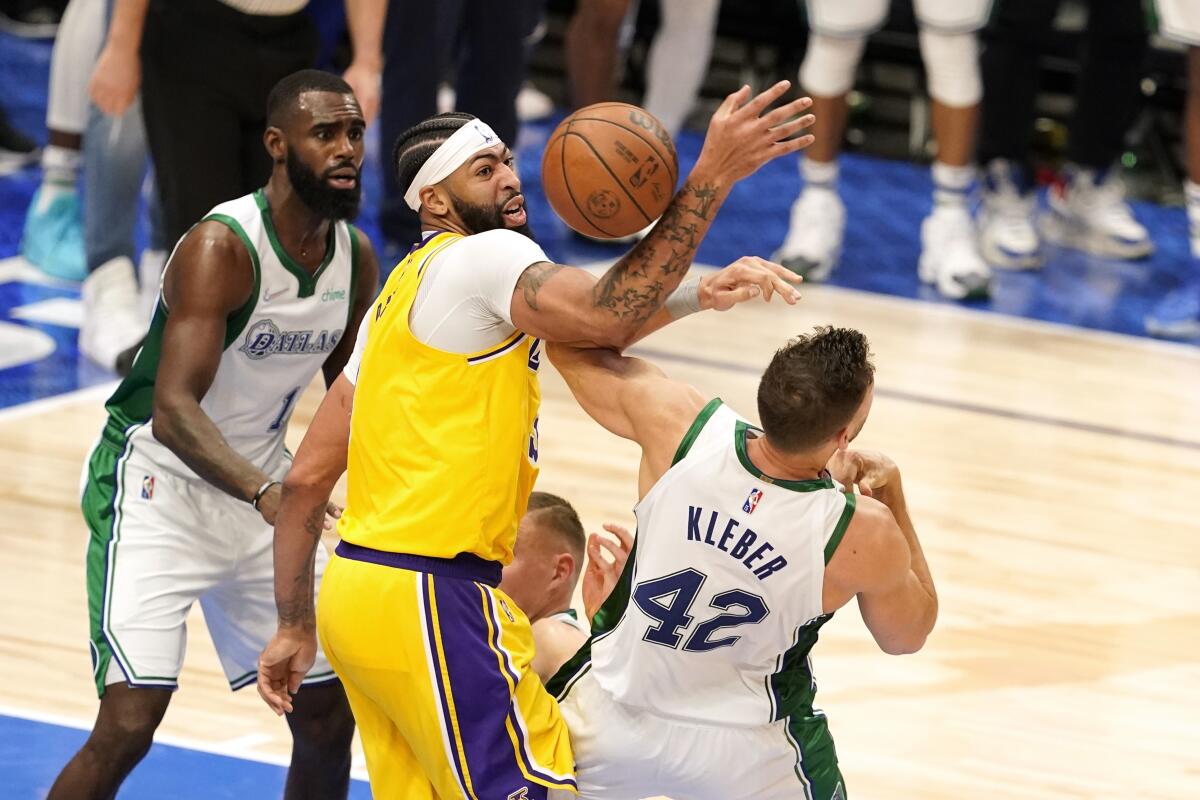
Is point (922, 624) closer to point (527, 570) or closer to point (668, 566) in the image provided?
point (668, 566)

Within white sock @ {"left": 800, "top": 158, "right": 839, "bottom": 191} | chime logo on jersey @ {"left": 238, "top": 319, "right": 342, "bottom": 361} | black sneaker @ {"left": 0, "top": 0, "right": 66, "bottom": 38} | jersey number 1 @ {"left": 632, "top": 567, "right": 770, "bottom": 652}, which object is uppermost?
jersey number 1 @ {"left": 632, "top": 567, "right": 770, "bottom": 652}

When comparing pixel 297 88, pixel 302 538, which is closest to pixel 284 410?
pixel 297 88

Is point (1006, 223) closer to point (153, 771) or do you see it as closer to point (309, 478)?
point (153, 771)

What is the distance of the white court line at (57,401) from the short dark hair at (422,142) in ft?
12.6

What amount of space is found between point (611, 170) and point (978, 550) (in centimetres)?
342

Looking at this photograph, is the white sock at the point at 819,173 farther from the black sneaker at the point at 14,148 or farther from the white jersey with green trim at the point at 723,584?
the white jersey with green trim at the point at 723,584

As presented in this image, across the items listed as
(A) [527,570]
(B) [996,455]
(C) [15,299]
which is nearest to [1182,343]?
(B) [996,455]

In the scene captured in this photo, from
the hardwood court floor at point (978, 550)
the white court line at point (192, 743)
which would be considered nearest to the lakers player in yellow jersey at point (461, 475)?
the white court line at point (192, 743)

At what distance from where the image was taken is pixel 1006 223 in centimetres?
988

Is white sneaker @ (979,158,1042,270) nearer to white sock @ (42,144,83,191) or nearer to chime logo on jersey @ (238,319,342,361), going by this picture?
white sock @ (42,144,83,191)

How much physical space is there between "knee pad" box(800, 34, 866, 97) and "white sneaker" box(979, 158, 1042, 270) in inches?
39.5

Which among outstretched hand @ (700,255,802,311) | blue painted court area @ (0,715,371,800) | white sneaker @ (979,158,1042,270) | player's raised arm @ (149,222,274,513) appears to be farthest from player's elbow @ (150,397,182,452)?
white sneaker @ (979,158,1042,270)

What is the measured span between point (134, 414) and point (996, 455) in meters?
3.93

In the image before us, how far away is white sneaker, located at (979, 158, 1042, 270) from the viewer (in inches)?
→ 384
